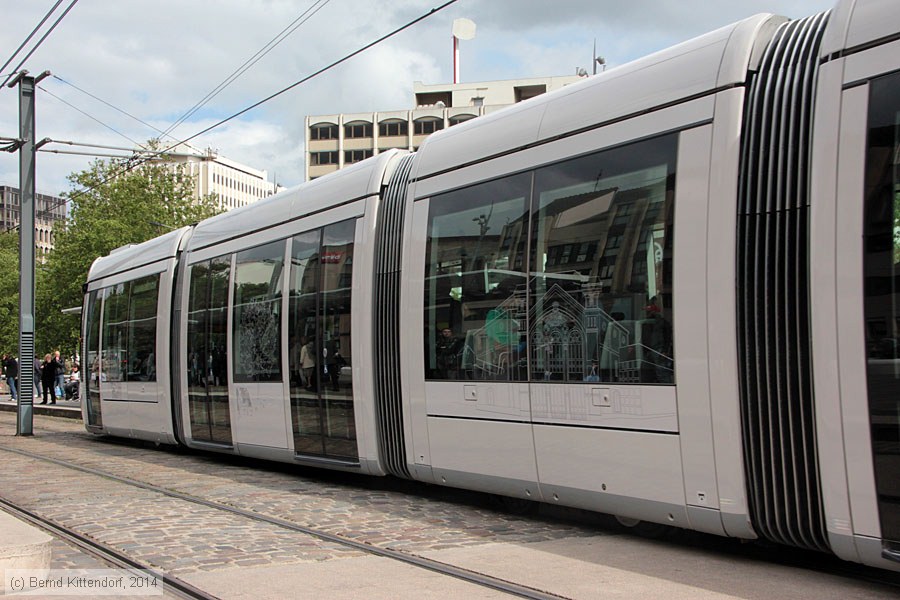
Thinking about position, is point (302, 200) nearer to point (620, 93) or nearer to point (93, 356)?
point (620, 93)

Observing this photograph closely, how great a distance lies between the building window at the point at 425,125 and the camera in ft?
298

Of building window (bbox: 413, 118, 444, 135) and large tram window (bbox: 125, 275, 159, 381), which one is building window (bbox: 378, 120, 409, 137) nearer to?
building window (bbox: 413, 118, 444, 135)

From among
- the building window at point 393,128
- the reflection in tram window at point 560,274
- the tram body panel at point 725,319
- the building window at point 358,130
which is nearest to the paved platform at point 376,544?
the tram body panel at point 725,319

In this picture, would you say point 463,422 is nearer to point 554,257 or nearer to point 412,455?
point 412,455

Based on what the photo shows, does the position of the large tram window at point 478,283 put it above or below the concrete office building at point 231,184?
below

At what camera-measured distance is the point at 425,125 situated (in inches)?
3610

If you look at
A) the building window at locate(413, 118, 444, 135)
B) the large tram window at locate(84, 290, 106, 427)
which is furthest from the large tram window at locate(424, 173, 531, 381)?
the building window at locate(413, 118, 444, 135)

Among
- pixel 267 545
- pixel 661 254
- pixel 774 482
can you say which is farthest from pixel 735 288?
pixel 267 545

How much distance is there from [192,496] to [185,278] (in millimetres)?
5160

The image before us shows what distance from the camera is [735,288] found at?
5887 millimetres

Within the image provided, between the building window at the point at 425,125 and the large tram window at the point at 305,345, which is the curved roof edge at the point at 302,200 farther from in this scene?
the building window at the point at 425,125

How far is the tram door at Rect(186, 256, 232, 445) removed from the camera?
42.9ft

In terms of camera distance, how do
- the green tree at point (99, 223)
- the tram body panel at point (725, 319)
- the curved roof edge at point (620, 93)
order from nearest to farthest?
the tram body panel at point (725, 319), the curved roof edge at point (620, 93), the green tree at point (99, 223)

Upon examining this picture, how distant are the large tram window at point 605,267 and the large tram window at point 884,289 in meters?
1.44
